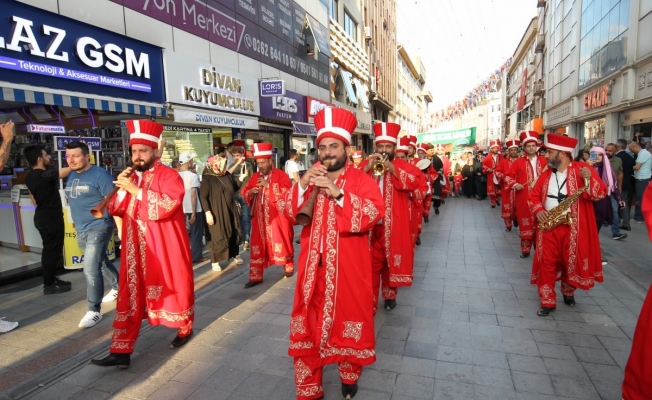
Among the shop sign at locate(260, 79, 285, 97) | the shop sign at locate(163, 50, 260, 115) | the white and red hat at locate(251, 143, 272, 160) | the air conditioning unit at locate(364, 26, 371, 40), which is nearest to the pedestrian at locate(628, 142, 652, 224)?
the white and red hat at locate(251, 143, 272, 160)

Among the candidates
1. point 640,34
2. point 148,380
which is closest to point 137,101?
point 148,380

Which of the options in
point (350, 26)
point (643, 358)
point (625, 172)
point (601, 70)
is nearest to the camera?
point (643, 358)

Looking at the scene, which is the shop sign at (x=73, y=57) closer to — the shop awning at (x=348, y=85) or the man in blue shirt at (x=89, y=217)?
the man in blue shirt at (x=89, y=217)

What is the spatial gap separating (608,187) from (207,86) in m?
8.70

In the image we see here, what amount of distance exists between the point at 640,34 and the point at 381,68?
880 inches

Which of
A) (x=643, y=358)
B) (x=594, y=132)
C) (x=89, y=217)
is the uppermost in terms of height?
(x=594, y=132)

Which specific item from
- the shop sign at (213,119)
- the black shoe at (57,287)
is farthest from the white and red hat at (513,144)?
the black shoe at (57,287)

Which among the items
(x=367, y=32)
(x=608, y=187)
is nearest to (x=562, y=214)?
(x=608, y=187)

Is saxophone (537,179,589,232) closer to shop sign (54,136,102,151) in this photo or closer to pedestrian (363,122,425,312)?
pedestrian (363,122,425,312)

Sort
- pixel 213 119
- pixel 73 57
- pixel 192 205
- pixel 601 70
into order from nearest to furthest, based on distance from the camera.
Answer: pixel 192 205, pixel 73 57, pixel 213 119, pixel 601 70

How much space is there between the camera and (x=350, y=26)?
2416 cm

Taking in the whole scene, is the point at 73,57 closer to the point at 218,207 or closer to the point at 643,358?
the point at 218,207

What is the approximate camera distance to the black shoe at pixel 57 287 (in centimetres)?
545

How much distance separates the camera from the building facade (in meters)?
12.2
